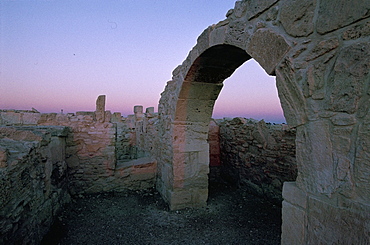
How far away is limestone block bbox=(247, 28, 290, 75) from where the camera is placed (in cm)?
171

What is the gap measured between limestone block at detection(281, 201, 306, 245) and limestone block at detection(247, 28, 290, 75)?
1049mm

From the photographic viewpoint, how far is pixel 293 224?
1617 mm

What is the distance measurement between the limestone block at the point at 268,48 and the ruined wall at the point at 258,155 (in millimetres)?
2582

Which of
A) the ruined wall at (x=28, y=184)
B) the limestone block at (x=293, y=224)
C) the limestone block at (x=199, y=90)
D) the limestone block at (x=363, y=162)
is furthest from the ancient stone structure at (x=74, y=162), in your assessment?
the limestone block at (x=363, y=162)

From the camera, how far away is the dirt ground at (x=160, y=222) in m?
3.18

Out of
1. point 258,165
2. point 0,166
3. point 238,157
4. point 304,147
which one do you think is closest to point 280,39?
point 304,147

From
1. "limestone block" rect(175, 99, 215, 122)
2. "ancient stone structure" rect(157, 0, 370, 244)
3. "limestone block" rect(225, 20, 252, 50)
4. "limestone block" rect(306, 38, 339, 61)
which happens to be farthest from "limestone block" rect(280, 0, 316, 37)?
"limestone block" rect(175, 99, 215, 122)

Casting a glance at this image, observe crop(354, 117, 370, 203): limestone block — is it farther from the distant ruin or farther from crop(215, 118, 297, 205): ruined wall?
crop(215, 118, 297, 205): ruined wall

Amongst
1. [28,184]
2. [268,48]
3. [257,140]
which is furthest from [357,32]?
[257,140]

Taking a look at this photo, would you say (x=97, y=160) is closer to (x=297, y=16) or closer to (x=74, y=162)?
(x=74, y=162)

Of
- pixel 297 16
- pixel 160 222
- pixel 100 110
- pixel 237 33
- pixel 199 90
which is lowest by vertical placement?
pixel 160 222

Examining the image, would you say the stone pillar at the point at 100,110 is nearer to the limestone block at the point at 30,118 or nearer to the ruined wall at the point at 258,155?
the limestone block at the point at 30,118

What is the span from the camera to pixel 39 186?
2.95 meters

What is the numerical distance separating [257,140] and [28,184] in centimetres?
401
